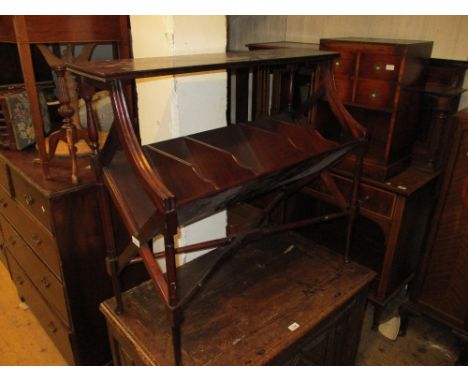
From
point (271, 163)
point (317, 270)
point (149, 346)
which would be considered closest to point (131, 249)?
point (149, 346)

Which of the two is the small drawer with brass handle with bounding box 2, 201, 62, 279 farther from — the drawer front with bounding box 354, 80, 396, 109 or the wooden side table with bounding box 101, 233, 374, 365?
the drawer front with bounding box 354, 80, 396, 109

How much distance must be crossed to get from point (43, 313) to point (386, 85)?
7.65 ft

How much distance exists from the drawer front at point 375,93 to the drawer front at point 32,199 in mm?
1674

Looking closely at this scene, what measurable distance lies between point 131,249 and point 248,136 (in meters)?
0.64

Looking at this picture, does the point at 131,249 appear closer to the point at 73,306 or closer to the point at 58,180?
the point at 58,180

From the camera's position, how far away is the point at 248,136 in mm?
1586

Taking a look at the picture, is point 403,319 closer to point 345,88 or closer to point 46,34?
point 345,88

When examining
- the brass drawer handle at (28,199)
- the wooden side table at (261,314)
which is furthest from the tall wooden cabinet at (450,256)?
the brass drawer handle at (28,199)

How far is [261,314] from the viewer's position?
149cm

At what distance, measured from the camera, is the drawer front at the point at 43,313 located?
2.12 meters

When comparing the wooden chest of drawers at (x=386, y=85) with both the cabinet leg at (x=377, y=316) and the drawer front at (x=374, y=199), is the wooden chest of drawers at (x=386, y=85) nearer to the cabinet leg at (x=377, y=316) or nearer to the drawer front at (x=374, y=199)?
the drawer front at (x=374, y=199)
